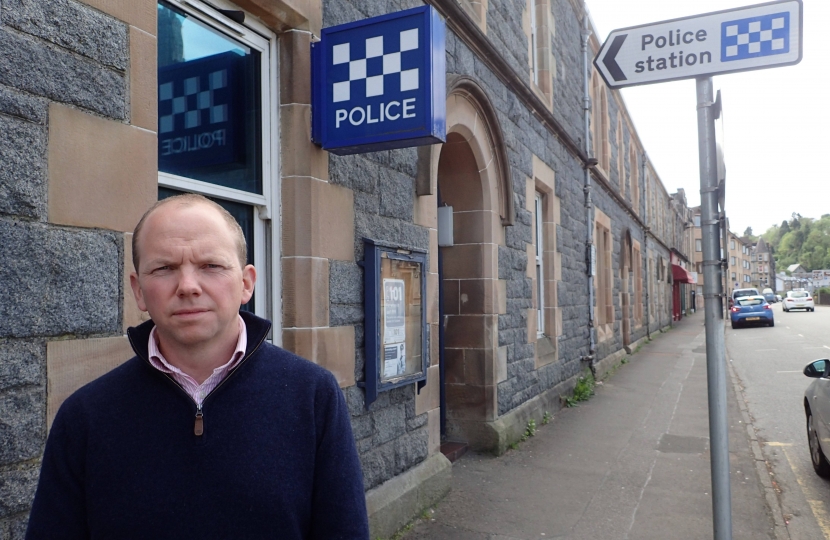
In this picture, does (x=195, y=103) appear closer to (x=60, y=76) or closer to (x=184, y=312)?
(x=60, y=76)

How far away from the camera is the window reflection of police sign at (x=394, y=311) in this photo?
4359mm

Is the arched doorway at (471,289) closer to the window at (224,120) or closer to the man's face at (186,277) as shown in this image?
the window at (224,120)

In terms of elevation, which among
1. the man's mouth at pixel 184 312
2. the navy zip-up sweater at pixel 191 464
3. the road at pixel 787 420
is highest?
the man's mouth at pixel 184 312

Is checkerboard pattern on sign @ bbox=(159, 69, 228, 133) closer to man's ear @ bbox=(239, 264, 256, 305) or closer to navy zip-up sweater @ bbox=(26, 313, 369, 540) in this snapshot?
man's ear @ bbox=(239, 264, 256, 305)

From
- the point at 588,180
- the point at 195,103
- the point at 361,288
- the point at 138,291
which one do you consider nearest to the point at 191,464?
the point at 138,291

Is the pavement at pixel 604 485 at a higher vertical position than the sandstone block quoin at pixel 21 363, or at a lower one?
lower

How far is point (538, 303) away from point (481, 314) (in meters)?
2.87

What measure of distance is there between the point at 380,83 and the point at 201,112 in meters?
0.91

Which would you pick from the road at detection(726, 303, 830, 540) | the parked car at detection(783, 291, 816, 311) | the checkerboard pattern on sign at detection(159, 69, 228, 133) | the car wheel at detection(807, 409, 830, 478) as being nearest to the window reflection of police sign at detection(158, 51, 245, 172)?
the checkerboard pattern on sign at detection(159, 69, 228, 133)

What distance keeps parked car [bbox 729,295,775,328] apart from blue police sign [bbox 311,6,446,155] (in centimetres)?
2942

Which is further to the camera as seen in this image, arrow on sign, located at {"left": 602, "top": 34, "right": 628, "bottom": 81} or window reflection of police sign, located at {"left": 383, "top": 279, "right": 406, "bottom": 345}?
window reflection of police sign, located at {"left": 383, "top": 279, "right": 406, "bottom": 345}

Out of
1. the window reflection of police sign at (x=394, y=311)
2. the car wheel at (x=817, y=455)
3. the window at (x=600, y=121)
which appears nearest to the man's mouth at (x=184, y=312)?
the window reflection of police sign at (x=394, y=311)

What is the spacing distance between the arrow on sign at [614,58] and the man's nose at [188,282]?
2639 millimetres

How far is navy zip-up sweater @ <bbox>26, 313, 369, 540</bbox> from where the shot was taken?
4.59 feet
